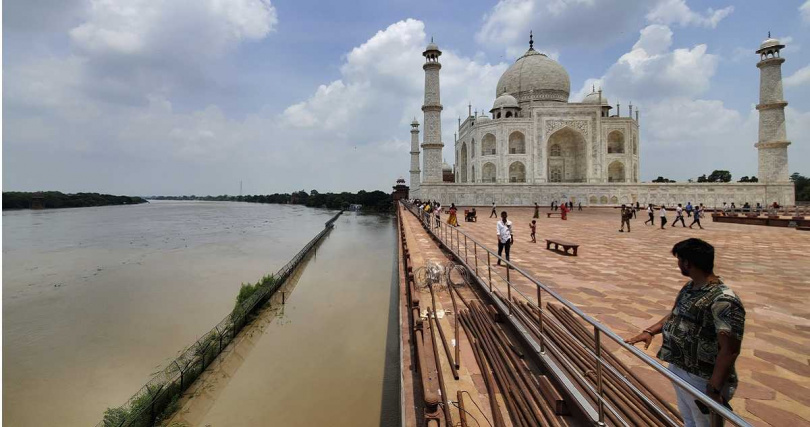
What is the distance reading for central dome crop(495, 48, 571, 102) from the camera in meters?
36.1

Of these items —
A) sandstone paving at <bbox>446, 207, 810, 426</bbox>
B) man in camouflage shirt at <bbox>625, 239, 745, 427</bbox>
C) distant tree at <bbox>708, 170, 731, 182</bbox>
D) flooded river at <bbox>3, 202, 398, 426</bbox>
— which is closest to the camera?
man in camouflage shirt at <bbox>625, 239, 745, 427</bbox>

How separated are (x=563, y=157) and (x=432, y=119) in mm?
14587

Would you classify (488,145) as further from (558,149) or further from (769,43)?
(769,43)

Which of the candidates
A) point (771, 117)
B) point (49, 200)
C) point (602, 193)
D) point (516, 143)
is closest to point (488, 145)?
point (516, 143)

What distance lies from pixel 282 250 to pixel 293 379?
49.8 feet

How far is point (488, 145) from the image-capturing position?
35000 millimetres

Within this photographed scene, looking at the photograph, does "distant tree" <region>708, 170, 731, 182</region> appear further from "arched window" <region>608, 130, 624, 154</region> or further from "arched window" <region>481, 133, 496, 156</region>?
"arched window" <region>481, 133, 496, 156</region>

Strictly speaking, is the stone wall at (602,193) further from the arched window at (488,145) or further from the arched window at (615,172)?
the arched window at (488,145)

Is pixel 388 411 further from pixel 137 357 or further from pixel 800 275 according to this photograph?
pixel 800 275

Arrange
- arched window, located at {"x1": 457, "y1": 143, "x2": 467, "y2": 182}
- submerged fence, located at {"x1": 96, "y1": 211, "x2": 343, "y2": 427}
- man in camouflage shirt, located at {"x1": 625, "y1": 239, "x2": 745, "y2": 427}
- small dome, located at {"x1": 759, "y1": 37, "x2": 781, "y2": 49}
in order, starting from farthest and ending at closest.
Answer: arched window, located at {"x1": 457, "y1": 143, "x2": 467, "y2": 182}, small dome, located at {"x1": 759, "y1": 37, "x2": 781, "y2": 49}, submerged fence, located at {"x1": 96, "y1": 211, "x2": 343, "y2": 427}, man in camouflage shirt, located at {"x1": 625, "y1": 239, "x2": 745, "y2": 427}

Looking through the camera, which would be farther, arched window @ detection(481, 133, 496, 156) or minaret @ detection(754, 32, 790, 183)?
arched window @ detection(481, 133, 496, 156)

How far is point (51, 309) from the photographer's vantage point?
10.6 m

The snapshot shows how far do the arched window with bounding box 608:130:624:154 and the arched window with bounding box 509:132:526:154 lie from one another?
8.32 metres

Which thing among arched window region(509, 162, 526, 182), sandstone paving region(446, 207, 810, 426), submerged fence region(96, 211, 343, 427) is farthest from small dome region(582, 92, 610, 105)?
submerged fence region(96, 211, 343, 427)
